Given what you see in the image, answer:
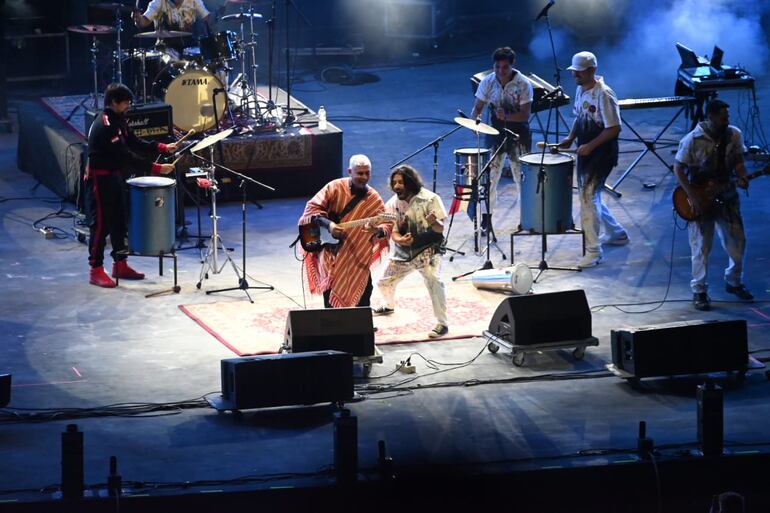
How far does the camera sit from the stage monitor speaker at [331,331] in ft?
36.7

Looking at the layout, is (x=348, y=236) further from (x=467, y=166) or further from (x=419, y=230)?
(x=467, y=166)

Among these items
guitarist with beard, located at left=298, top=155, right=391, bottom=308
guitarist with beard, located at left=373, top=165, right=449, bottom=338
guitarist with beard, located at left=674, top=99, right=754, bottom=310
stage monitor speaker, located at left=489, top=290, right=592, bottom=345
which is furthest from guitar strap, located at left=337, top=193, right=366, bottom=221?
guitarist with beard, located at left=674, top=99, right=754, bottom=310

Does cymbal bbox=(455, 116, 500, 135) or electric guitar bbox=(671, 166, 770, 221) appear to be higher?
cymbal bbox=(455, 116, 500, 135)

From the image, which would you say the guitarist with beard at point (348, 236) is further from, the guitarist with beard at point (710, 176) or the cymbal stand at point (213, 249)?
the guitarist with beard at point (710, 176)

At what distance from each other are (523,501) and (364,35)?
16.7m

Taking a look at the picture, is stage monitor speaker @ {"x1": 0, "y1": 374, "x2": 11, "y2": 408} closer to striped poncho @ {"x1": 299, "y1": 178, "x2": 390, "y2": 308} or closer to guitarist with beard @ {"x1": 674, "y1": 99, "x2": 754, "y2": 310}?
striped poncho @ {"x1": 299, "y1": 178, "x2": 390, "y2": 308}

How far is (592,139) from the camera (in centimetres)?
1439

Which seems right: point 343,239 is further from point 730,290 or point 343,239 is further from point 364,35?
point 364,35

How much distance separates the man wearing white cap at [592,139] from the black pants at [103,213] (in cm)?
403

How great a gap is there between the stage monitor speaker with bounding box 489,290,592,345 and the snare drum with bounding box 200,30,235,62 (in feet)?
23.4

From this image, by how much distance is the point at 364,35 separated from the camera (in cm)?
2514

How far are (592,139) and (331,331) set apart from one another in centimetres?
423

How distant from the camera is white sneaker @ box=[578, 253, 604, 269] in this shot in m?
14.3

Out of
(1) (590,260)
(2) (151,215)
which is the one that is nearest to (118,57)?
(2) (151,215)
